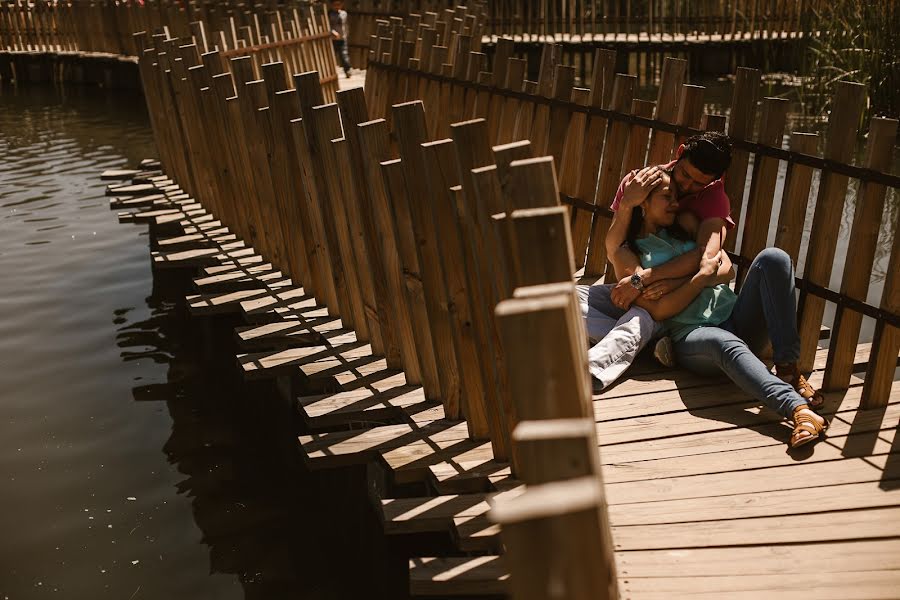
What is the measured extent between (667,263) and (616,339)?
41 cm

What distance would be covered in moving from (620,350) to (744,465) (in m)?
0.86

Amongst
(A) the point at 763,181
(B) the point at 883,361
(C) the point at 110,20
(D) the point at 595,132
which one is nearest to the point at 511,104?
(D) the point at 595,132

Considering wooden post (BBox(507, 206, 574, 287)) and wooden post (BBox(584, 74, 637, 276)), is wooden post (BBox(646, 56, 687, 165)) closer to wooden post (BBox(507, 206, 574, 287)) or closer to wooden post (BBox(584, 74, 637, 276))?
wooden post (BBox(584, 74, 637, 276))

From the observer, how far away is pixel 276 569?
442 cm

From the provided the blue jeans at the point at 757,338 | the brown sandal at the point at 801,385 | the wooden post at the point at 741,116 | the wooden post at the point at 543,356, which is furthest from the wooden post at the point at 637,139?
the wooden post at the point at 543,356

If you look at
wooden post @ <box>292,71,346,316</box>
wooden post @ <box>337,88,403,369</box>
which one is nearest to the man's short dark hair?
wooden post @ <box>337,88,403,369</box>

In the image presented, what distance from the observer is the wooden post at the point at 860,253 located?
367 cm

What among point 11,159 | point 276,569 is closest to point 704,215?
point 276,569

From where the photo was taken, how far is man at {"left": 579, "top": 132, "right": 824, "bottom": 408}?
13.3 ft

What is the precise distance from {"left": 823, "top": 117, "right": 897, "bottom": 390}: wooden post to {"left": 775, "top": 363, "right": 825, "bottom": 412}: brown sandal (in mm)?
146

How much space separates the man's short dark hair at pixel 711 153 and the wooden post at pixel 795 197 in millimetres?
265

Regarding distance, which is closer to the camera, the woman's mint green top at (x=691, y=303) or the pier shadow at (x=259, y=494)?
the woman's mint green top at (x=691, y=303)

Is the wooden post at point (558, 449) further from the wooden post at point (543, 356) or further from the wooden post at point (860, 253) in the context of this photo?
the wooden post at point (860, 253)

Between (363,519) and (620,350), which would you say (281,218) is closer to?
(363,519)
